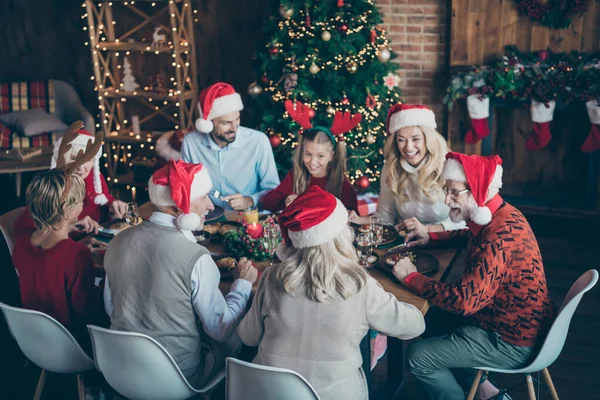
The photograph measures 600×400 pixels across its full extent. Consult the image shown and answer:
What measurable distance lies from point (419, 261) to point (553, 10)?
3.28m

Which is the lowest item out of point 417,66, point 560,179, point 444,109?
point 560,179

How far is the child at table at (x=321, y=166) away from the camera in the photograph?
3.83m

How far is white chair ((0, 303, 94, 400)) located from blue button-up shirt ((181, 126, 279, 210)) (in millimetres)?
1844

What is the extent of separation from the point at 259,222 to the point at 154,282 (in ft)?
3.55

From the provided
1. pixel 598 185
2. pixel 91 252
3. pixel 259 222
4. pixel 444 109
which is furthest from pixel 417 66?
pixel 91 252

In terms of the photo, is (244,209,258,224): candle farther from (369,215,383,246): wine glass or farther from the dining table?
(369,215,383,246): wine glass

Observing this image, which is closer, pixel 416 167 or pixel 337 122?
pixel 416 167

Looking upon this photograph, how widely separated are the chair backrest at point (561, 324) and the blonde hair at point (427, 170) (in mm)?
1061

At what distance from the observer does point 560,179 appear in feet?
18.9

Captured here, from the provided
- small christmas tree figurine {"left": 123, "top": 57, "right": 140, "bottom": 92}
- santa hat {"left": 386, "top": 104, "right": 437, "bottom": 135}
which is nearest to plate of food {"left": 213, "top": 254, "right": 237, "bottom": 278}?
santa hat {"left": 386, "top": 104, "right": 437, "bottom": 135}

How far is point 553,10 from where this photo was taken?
5.26 metres

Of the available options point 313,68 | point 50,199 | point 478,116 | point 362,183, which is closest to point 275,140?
point 313,68

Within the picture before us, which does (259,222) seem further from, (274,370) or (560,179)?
(560,179)

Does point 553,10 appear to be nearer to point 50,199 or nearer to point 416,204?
point 416,204
